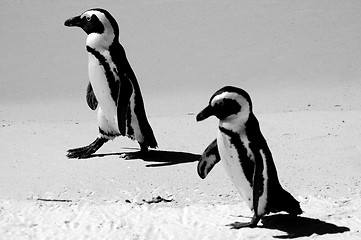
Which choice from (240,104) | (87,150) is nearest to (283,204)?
(240,104)

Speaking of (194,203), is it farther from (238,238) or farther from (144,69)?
(144,69)

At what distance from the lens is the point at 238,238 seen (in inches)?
158

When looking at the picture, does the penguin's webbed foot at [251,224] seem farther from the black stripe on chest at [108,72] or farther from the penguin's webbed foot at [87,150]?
the penguin's webbed foot at [87,150]

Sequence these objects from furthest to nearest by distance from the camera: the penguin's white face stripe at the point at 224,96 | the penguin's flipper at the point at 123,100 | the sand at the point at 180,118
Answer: the penguin's flipper at the point at 123,100
the sand at the point at 180,118
the penguin's white face stripe at the point at 224,96

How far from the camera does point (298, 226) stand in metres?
4.16

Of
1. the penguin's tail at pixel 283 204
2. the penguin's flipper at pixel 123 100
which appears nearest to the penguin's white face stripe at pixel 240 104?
the penguin's tail at pixel 283 204

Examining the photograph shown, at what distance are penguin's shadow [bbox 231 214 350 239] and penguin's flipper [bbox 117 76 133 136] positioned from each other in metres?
1.70

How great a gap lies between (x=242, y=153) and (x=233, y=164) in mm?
90

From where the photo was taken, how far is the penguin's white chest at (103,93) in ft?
18.4

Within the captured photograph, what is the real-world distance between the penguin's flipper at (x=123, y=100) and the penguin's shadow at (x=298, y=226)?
5.59ft

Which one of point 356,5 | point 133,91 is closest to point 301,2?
point 356,5

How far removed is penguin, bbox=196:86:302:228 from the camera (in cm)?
395

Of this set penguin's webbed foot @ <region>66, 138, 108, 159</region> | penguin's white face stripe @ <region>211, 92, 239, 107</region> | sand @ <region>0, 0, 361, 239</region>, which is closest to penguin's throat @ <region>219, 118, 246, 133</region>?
penguin's white face stripe @ <region>211, 92, 239, 107</region>

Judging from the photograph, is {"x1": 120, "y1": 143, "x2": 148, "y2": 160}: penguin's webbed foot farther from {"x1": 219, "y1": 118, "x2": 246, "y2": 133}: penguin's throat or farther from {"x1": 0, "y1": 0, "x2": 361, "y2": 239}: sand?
{"x1": 219, "y1": 118, "x2": 246, "y2": 133}: penguin's throat
